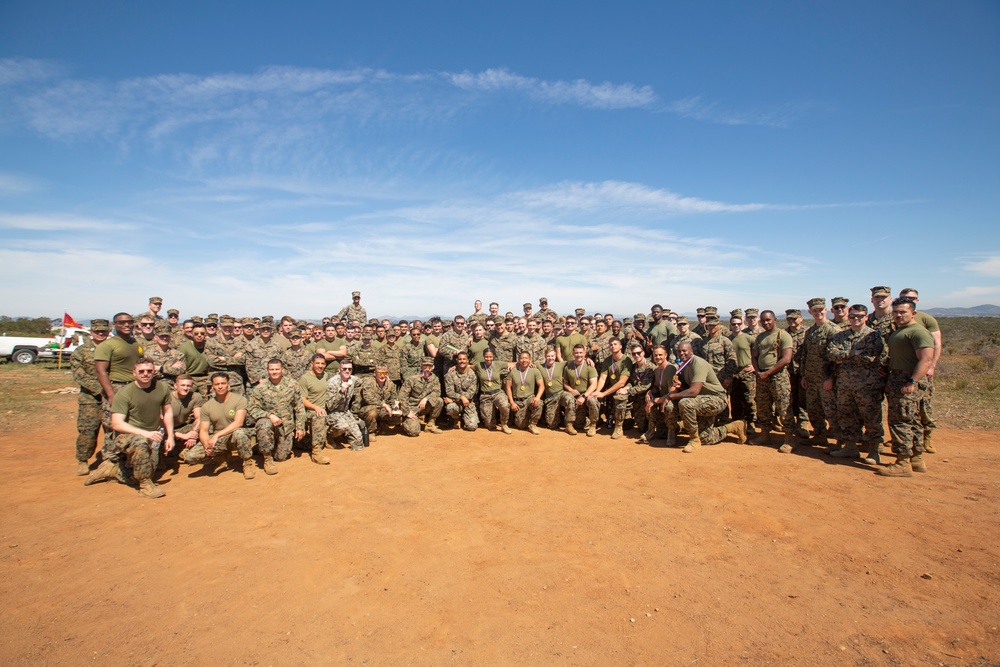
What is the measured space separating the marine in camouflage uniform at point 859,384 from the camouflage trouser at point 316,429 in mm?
7047

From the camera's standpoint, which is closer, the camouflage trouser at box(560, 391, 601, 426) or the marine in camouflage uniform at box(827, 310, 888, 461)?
the marine in camouflage uniform at box(827, 310, 888, 461)

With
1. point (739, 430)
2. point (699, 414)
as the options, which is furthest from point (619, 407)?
point (739, 430)

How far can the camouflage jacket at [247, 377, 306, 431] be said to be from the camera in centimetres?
661

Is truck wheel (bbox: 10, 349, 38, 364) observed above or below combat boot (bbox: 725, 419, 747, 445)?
above

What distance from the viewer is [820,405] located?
713 centimetres

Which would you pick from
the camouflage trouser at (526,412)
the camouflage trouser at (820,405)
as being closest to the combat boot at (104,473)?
the camouflage trouser at (526,412)

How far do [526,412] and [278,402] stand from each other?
4.01 metres

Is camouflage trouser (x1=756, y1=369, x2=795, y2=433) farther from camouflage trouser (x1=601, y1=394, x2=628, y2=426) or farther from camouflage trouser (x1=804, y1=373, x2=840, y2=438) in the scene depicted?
camouflage trouser (x1=601, y1=394, x2=628, y2=426)

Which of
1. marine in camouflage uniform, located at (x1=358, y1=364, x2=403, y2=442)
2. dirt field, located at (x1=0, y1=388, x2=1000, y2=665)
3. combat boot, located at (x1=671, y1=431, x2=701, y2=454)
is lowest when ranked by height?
dirt field, located at (x1=0, y1=388, x2=1000, y2=665)

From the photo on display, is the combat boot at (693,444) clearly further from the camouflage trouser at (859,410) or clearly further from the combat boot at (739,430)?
the camouflage trouser at (859,410)

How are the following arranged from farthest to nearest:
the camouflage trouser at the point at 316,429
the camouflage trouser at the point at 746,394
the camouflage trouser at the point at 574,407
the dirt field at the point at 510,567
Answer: the camouflage trouser at the point at 574,407 → the camouflage trouser at the point at 746,394 → the camouflage trouser at the point at 316,429 → the dirt field at the point at 510,567

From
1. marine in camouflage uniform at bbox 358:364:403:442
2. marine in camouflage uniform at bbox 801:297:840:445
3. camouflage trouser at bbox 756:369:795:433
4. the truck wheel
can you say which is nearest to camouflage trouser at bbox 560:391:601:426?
camouflage trouser at bbox 756:369:795:433

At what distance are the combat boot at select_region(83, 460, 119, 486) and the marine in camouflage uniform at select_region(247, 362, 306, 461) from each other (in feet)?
5.22

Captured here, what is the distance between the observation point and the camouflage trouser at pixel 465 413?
28.1 ft
